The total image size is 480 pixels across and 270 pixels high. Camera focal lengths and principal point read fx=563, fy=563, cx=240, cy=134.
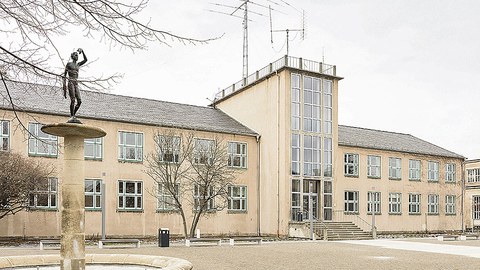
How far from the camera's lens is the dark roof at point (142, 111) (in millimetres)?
31541

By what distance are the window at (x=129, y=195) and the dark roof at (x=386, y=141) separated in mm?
15037

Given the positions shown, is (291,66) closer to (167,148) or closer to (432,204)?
(167,148)

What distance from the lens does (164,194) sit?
1330 inches

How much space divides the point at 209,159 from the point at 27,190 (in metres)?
10.5

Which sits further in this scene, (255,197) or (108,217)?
(255,197)

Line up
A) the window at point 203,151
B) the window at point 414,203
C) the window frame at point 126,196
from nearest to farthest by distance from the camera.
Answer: the window frame at point 126,196, the window at point 203,151, the window at point 414,203

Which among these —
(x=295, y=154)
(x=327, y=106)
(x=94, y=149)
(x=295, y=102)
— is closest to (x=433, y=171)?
(x=327, y=106)

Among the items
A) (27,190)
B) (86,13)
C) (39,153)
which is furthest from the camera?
(39,153)

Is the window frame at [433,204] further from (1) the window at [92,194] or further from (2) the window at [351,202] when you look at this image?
(1) the window at [92,194]

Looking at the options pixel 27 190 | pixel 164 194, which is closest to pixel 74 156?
pixel 27 190

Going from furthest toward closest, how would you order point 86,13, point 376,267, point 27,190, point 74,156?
point 27,190 < point 376,267 < point 74,156 < point 86,13

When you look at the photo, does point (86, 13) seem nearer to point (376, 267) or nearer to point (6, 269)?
point (6, 269)

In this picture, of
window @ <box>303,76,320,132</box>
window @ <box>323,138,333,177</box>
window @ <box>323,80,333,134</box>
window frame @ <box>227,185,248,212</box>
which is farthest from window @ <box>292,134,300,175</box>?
window frame @ <box>227,185,248,212</box>

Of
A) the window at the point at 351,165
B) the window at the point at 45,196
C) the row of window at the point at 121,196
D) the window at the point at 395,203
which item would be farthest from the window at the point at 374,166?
the window at the point at 45,196
